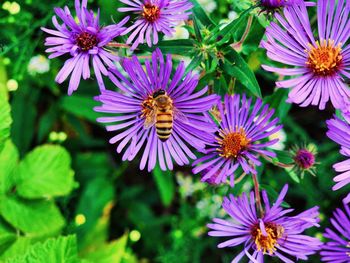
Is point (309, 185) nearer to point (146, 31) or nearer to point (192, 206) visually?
point (192, 206)

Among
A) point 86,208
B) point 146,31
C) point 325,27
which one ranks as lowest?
point 86,208

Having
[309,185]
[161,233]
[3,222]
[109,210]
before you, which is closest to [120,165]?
[109,210]

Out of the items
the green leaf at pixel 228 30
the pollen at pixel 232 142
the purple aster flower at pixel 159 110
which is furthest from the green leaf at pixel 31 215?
the green leaf at pixel 228 30

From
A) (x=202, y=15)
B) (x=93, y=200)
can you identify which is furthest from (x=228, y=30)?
(x=93, y=200)

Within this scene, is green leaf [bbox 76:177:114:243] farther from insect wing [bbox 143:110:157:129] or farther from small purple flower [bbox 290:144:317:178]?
small purple flower [bbox 290:144:317:178]

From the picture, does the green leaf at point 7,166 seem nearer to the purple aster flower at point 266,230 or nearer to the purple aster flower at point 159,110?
the purple aster flower at point 159,110

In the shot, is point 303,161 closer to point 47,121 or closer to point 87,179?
point 87,179
